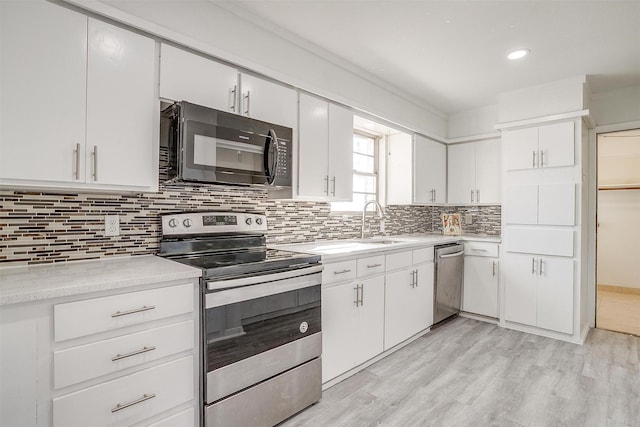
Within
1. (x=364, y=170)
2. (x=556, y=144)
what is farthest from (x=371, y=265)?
(x=556, y=144)

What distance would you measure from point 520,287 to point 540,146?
145cm

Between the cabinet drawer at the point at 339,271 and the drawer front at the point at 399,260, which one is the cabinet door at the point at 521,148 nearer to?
the drawer front at the point at 399,260

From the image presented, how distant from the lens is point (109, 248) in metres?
1.85

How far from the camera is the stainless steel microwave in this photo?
1.78 meters

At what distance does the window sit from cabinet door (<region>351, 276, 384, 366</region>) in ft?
3.44

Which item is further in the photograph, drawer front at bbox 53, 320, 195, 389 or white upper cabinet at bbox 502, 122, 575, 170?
white upper cabinet at bbox 502, 122, 575, 170

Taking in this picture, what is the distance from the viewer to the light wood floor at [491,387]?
78.2 inches

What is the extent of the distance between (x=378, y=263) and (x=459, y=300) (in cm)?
177

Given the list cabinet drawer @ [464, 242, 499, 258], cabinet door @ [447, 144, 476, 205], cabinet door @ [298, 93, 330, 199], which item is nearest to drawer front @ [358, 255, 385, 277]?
cabinet door @ [298, 93, 330, 199]

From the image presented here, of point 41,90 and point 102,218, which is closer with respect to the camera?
point 41,90

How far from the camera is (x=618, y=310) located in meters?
4.21

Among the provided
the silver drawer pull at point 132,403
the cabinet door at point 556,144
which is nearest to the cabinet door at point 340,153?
the silver drawer pull at point 132,403

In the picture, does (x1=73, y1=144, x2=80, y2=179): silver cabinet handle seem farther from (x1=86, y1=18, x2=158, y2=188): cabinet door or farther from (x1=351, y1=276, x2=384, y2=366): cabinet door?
(x1=351, y1=276, x2=384, y2=366): cabinet door

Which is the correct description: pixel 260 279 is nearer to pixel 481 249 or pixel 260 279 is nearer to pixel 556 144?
pixel 481 249
